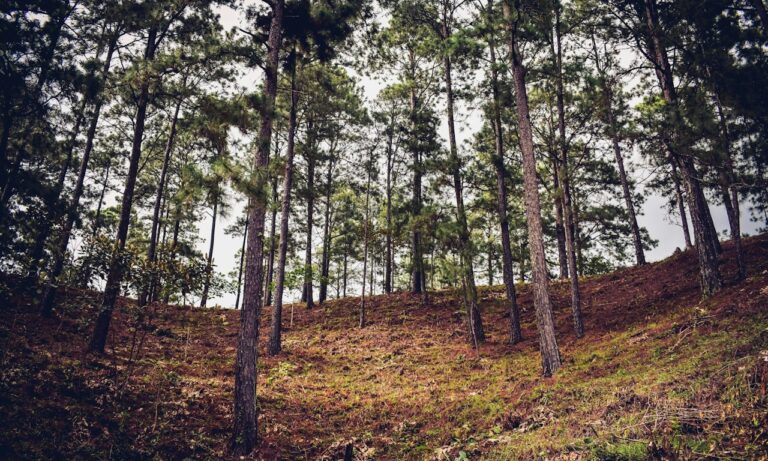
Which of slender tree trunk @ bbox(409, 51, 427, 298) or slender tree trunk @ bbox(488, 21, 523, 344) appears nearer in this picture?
slender tree trunk @ bbox(488, 21, 523, 344)

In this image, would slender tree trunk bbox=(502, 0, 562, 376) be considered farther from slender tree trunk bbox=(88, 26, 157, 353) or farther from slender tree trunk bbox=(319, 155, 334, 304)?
slender tree trunk bbox=(319, 155, 334, 304)

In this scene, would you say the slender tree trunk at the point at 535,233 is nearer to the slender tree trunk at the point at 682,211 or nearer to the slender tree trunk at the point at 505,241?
the slender tree trunk at the point at 505,241

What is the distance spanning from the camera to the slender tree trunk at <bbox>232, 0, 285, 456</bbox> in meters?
7.30

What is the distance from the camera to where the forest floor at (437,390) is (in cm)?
523

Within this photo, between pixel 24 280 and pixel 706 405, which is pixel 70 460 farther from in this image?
pixel 706 405

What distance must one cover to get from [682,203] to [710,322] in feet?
49.7

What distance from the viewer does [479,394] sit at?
9445 millimetres

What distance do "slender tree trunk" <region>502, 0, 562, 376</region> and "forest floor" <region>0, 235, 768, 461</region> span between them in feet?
2.14

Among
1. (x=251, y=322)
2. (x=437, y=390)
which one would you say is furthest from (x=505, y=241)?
(x=251, y=322)

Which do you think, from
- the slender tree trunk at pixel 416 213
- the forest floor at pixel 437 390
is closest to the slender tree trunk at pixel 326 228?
the slender tree trunk at pixel 416 213

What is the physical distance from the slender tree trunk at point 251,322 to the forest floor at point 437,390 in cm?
41

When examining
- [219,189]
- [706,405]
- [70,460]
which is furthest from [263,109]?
[706,405]

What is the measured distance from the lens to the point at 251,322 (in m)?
7.63

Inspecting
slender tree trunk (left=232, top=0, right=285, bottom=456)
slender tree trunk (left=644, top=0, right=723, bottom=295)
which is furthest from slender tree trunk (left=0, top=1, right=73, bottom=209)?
slender tree trunk (left=644, top=0, right=723, bottom=295)
